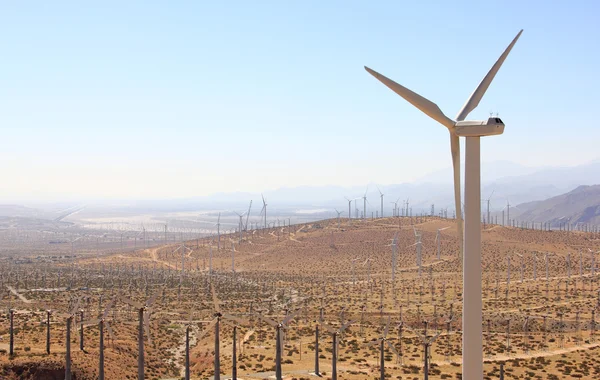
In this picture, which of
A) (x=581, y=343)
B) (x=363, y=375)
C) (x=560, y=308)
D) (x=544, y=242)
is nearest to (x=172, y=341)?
(x=363, y=375)

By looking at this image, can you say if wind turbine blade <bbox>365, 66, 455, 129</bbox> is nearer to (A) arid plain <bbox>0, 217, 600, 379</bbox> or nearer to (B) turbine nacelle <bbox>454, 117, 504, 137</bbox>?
(B) turbine nacelle <bbox>454, 117, 504, 137</bbox>

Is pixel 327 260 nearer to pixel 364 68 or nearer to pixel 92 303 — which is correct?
pixel 92 303

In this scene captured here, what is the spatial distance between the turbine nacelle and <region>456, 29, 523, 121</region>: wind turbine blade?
2016 mm

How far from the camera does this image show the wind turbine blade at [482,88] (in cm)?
3066

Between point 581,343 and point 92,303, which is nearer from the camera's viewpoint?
point 581,343

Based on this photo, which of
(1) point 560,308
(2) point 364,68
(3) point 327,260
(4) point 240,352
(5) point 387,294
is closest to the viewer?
(2) point 364,68

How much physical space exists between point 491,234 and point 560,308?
107728mm

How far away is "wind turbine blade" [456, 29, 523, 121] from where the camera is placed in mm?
30658

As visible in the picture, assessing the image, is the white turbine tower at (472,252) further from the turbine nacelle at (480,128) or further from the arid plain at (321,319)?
the arid plain at (321,319)

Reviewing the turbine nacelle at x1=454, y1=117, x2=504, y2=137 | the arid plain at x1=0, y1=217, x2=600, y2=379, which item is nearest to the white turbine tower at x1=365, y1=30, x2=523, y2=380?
the turbine nacelle at x1=454, y1=117, x2=504, y2=137

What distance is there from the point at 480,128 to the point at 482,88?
581 centimetres

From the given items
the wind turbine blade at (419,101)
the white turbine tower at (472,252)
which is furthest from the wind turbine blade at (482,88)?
the white turbine tower at (472,252)

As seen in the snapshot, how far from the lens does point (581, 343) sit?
64.1m

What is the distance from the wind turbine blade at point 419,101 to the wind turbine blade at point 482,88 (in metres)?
1.11
